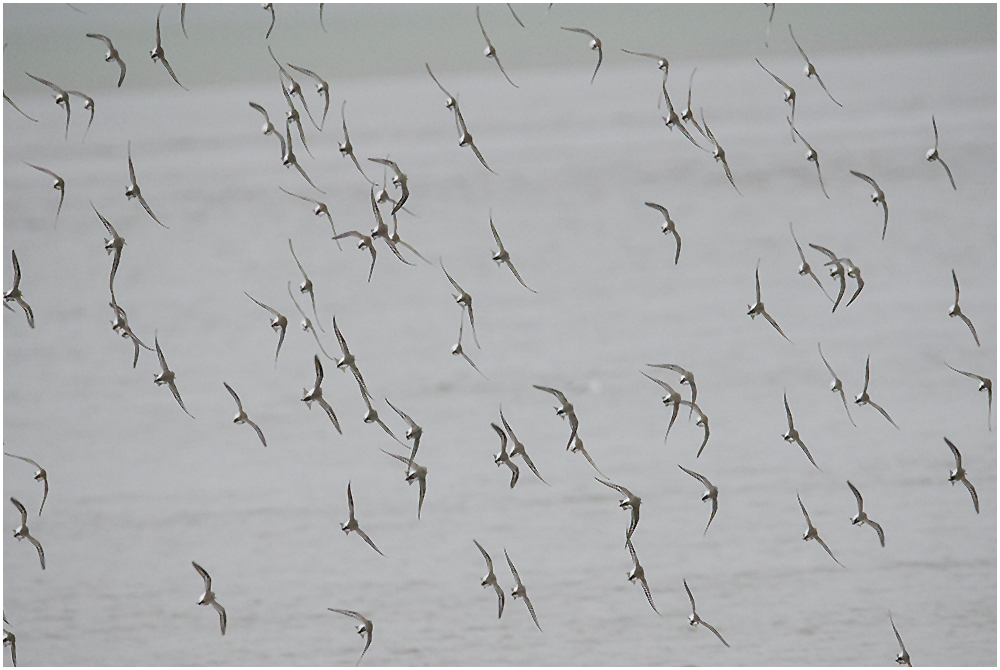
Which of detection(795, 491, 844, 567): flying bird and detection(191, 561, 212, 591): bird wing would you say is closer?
detection(191, 561, 212, 591): bird wing

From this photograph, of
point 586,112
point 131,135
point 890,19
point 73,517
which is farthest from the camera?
point 586,112

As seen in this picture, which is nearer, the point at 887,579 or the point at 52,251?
the point at 887,579

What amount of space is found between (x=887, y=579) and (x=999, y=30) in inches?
33.9

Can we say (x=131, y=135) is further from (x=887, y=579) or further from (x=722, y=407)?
(x=887, y=579)

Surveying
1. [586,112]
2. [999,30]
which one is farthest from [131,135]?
[999,30]

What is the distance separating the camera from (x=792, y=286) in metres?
2.23

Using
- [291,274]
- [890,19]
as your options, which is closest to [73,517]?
[291,274]

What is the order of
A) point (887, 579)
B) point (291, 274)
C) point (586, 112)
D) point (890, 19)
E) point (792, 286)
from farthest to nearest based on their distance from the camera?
point (586, 112) → point (291, 274) → point (792, 286) → point (890, 19) → point (887, 579)

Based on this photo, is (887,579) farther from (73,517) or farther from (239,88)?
(239,88)

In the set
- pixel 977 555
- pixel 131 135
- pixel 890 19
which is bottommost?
pixel 977 555

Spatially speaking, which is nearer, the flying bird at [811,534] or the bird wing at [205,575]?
the bird wing at [205,575]

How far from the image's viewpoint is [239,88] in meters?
3.00

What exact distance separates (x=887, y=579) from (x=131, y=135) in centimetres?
225

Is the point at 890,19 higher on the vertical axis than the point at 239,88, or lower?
higher
